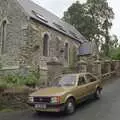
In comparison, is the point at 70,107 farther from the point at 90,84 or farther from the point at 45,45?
the point at 45,45

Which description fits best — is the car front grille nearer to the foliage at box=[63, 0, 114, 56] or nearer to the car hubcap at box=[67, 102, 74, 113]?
the car hubcap at box=[67, 102, 74, 113]

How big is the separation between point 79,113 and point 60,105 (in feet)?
3.05

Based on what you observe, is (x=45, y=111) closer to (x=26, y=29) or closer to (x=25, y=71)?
(x=25, y=71)

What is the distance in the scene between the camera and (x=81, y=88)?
11336 millimetres

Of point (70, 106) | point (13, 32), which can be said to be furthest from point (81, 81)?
point (13, 32)

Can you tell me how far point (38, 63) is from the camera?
2392 centimetres

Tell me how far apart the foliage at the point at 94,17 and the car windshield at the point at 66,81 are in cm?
3244

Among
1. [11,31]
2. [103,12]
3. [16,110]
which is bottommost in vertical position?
[16,110]

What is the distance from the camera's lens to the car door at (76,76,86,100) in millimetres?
11057

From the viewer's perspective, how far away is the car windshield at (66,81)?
11518 millimetres

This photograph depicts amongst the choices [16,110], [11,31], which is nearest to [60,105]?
[16,110]

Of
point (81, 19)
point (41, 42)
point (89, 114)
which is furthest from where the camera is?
point (81, 19)

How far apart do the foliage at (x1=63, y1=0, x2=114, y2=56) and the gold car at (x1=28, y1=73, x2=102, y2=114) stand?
32.6 meters

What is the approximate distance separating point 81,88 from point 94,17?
35884 mm
